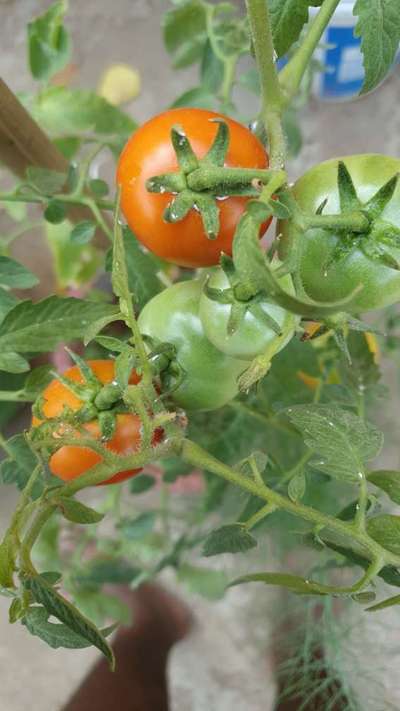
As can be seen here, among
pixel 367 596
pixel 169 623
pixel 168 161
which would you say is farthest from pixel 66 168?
pixel 169 623

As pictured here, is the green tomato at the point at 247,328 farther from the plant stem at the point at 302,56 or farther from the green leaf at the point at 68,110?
the green leaf at the point at 68,110

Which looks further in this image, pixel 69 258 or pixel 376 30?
pixel 69 258

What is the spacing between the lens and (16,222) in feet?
2.59

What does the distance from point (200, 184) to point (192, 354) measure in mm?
77

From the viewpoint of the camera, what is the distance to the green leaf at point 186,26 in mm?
482

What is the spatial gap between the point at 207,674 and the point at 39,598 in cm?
44

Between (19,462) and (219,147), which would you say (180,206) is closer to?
(219,147)

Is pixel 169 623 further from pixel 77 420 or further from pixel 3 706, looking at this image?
pixel 77 420

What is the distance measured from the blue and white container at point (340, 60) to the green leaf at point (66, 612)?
1.90 feet

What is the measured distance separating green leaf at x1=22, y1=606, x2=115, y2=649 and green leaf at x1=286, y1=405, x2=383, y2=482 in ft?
0.37

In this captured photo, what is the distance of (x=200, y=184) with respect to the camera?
0.25 m

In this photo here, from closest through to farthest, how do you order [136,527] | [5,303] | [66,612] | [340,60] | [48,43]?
[66,612], [5,303], [48,43], [136,527], [340,60]

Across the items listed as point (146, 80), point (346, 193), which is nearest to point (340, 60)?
point (146, 80)

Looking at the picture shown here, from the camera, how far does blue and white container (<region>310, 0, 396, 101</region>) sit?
689 mm
